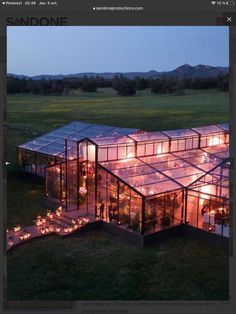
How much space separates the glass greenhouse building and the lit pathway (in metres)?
0.79

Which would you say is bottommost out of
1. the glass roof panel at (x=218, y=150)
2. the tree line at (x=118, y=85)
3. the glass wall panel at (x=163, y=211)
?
the glass wall panel at (x=163, y=211)

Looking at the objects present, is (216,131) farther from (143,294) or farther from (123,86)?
(123,86)

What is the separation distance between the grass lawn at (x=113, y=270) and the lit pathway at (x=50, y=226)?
32cm

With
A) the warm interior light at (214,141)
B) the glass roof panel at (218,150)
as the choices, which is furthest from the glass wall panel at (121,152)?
the warm interior light at (214,141)

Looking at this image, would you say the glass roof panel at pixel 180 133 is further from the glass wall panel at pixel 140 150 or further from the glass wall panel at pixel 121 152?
the glass wall panel at pixel 121 152

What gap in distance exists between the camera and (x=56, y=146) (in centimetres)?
2580

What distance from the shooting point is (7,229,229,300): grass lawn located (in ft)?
38.7

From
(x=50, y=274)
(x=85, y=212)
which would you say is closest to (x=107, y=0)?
(x=50, y=274)

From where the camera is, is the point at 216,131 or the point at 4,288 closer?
the point at 4,288

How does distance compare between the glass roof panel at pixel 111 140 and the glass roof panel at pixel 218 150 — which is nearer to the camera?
the glass roof panel at pixel 111 140

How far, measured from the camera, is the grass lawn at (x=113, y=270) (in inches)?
465

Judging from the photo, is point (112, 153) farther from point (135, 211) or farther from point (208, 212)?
point (208, 212)

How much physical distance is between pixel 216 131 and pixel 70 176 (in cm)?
983

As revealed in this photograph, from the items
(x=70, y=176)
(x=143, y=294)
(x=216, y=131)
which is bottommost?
(x=143, y=294)
